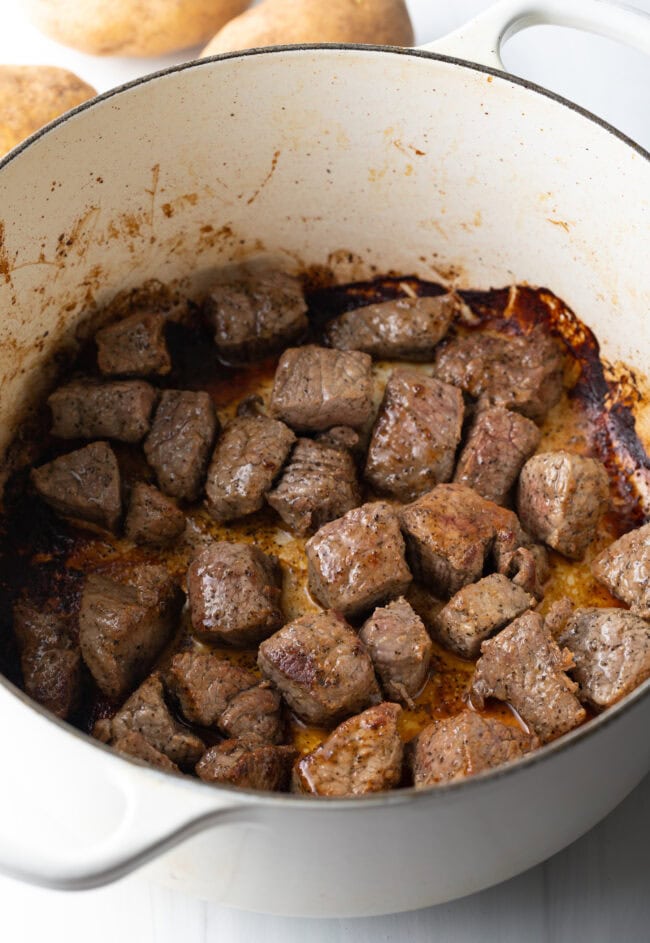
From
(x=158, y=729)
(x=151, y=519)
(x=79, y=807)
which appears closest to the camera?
(x=79, y=807)

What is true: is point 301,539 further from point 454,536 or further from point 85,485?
point 85,485

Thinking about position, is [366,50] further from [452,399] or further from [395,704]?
[395,704]

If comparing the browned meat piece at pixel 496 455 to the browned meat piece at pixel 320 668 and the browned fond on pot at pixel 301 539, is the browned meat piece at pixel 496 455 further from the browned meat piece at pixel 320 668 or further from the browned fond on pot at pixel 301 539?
the browned meat piece at pixel 320 668

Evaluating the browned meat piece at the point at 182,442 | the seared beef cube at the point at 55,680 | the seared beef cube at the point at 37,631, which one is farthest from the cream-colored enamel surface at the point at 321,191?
the seared beef cube at the point at 55,680

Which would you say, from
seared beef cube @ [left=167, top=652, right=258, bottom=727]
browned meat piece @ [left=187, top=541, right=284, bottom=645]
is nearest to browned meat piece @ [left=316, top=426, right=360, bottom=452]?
browned meat piece @ [left=187, top=541, right=284, bottom=645]

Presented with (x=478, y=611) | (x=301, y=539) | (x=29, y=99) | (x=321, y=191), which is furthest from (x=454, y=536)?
(x=29, y=99)
